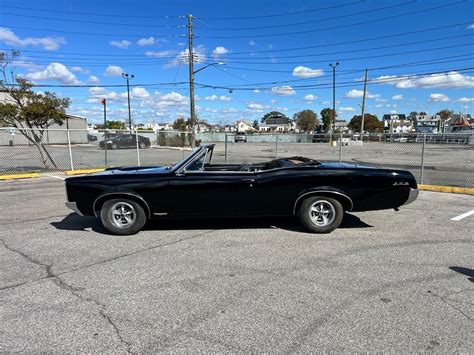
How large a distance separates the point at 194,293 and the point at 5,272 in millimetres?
2369

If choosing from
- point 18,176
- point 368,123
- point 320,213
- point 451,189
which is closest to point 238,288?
point 320,213

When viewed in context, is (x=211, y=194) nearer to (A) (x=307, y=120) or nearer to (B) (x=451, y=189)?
(B) (x=451, y=189)

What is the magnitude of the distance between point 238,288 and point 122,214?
2.71 meters

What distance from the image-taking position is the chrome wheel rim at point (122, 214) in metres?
5.75

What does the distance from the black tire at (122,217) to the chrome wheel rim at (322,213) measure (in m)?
2.64

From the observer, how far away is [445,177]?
12.9 metres

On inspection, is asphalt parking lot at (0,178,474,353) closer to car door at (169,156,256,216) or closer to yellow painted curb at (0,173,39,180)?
car door at (169,156,256,216)

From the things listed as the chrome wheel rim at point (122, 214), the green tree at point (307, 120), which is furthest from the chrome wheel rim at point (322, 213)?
the green tree at point (307, 120)

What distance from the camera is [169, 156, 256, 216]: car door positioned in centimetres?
570

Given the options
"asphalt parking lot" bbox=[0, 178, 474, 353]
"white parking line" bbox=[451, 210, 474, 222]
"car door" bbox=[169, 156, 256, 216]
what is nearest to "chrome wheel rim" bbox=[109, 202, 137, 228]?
"asphalt parking lot" bbox=[0, 178, 474, 353]

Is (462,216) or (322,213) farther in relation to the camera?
(462,216)

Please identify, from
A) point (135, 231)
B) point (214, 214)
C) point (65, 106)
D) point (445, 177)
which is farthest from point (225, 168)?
point (65, 106)

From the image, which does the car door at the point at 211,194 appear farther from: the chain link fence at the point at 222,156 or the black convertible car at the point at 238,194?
the chain link fence at the point at 222,156

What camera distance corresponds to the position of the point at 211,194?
571cm
